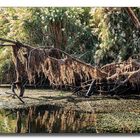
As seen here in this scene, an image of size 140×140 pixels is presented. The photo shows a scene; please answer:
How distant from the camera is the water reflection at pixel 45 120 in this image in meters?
3.40

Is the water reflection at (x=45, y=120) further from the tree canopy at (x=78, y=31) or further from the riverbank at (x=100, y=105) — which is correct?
the tree canopy at (x=78, y=31)

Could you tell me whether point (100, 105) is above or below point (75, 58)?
below

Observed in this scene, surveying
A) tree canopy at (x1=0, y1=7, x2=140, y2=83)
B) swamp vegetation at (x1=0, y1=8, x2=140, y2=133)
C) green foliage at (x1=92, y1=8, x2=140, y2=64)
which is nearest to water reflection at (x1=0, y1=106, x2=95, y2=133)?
swamp vegetation at (x1=0, y1=8, x2=140, y2=133)

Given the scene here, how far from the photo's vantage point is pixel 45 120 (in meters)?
3.44

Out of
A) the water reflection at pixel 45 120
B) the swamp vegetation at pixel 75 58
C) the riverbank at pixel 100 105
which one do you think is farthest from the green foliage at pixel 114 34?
the water reflection at pixel 45 120

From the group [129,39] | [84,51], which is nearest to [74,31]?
[84,51]

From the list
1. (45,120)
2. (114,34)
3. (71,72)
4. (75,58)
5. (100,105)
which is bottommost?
(45,120)

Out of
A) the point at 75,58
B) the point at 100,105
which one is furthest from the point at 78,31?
the point at 100,105

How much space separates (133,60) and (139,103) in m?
0.35

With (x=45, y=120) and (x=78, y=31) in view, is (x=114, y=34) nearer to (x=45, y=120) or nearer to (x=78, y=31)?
(x=78, y=31)
